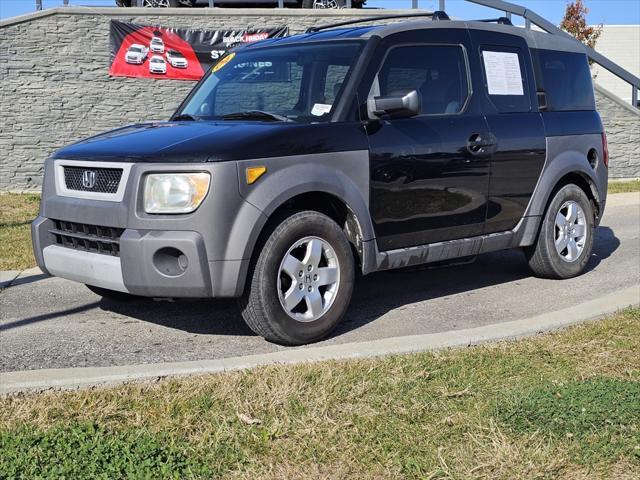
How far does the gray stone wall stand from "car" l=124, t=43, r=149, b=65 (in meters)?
9.55

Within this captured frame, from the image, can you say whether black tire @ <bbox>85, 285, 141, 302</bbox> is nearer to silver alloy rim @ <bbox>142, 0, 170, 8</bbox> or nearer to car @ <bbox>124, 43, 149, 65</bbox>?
car @ <bbox>124, 43, 149, 65</bbox>

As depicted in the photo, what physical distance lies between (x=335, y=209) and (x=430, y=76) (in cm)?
131

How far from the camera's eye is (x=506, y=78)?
641cm

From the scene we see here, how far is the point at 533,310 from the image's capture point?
5973 mm

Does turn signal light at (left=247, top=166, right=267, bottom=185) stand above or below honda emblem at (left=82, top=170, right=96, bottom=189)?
above

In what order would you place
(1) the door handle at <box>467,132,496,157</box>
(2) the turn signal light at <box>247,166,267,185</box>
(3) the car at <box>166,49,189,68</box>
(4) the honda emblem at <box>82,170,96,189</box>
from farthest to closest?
(3) the car at <box>166,49,189,68</box> < (1) the door handle at <box>467,132,496,157</box> < (4) the honda emblem at <box>82,170,96,189</box> < (2) the turn signal light at <box>247,166,267,185</box>

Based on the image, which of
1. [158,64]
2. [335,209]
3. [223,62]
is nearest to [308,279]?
[335,209]

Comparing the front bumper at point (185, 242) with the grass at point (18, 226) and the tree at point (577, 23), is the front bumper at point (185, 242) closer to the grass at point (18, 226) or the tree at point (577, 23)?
the grass at point (18, 226)

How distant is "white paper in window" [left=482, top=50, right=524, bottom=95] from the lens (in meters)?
6.27

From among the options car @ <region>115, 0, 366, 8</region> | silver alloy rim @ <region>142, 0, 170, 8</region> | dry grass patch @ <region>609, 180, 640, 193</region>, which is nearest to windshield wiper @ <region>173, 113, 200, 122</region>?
dry grass patch @ <region>609, 180, 640, 193</region>

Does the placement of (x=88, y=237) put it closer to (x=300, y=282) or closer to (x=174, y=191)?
(x=174, y=191)

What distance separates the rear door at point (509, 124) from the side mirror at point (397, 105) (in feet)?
3.40

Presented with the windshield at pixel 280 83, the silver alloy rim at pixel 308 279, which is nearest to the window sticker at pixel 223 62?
the windshield at pixel 280 83

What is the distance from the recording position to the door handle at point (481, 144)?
19.3ft
